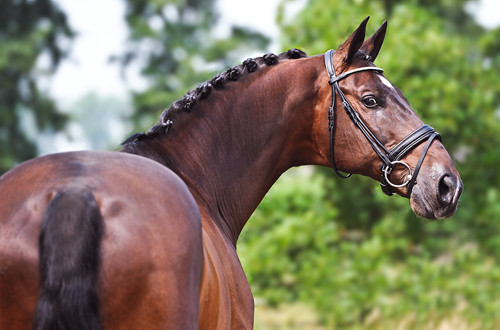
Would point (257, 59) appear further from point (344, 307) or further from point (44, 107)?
point (44, 107)

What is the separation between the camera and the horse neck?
3023 millimetres

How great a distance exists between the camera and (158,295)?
6.59ft

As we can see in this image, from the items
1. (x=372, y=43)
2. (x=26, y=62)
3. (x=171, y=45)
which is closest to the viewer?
(x=372, y=43)

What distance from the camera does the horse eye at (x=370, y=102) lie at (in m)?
3.23

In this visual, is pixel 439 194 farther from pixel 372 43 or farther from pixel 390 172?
pixel 372 43

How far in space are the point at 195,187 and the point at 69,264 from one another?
1.17m

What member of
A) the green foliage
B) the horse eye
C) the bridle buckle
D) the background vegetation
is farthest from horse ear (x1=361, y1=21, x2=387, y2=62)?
the green foliage

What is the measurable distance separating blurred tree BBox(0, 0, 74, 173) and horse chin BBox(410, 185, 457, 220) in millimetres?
12137

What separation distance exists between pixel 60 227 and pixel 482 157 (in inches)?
358

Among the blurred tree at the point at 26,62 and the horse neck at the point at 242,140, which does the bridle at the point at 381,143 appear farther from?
the blurred tree at the point at 26,62

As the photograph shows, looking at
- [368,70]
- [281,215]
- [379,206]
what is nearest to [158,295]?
[368,70]

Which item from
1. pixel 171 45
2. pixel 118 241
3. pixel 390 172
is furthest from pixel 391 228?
pixel 171 45

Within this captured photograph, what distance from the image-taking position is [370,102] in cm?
324

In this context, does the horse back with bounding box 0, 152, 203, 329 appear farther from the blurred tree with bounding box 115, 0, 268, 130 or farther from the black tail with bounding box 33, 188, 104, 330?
the blurred tree with bounding box 115, 0, 268, 130
